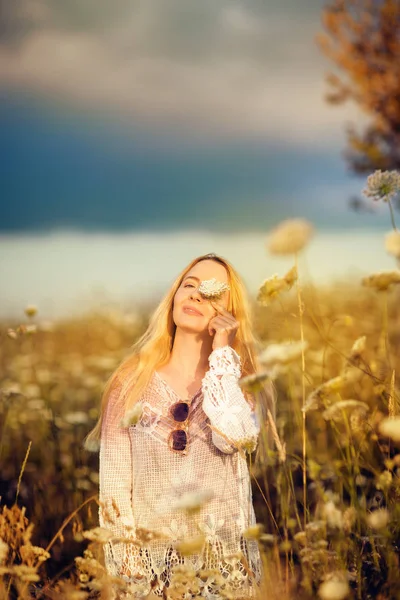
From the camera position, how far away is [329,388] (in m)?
1.31

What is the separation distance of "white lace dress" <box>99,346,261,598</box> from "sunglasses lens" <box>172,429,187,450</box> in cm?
2

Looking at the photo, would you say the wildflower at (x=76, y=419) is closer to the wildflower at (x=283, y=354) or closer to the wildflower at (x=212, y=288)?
the wildflower at (x=212, y=288)

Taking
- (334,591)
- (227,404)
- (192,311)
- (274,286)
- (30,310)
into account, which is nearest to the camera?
(334,591)

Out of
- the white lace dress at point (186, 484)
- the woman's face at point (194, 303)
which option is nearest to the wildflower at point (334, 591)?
the white lace dress at point (186, 484)

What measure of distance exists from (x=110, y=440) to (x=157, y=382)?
0.20 meters

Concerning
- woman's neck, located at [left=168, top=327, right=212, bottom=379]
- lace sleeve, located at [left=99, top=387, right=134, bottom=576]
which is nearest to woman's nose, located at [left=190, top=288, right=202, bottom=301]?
woman's neck, located at [left=168, top=327, right=212, bottom=379]

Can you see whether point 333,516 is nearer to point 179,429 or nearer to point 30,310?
point 179,429

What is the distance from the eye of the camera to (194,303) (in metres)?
1.82

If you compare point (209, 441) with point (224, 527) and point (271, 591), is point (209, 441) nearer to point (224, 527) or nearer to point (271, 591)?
point (224, 527)

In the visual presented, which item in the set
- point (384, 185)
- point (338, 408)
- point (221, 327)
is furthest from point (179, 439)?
point (384, 185)

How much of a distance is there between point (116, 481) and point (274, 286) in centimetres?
65

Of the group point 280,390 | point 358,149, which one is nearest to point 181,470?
point 280,390

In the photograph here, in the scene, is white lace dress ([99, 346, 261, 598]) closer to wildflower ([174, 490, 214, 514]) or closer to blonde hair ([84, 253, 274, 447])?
blonde hair ([84, 253, 274, 447])

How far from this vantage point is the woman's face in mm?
1809
